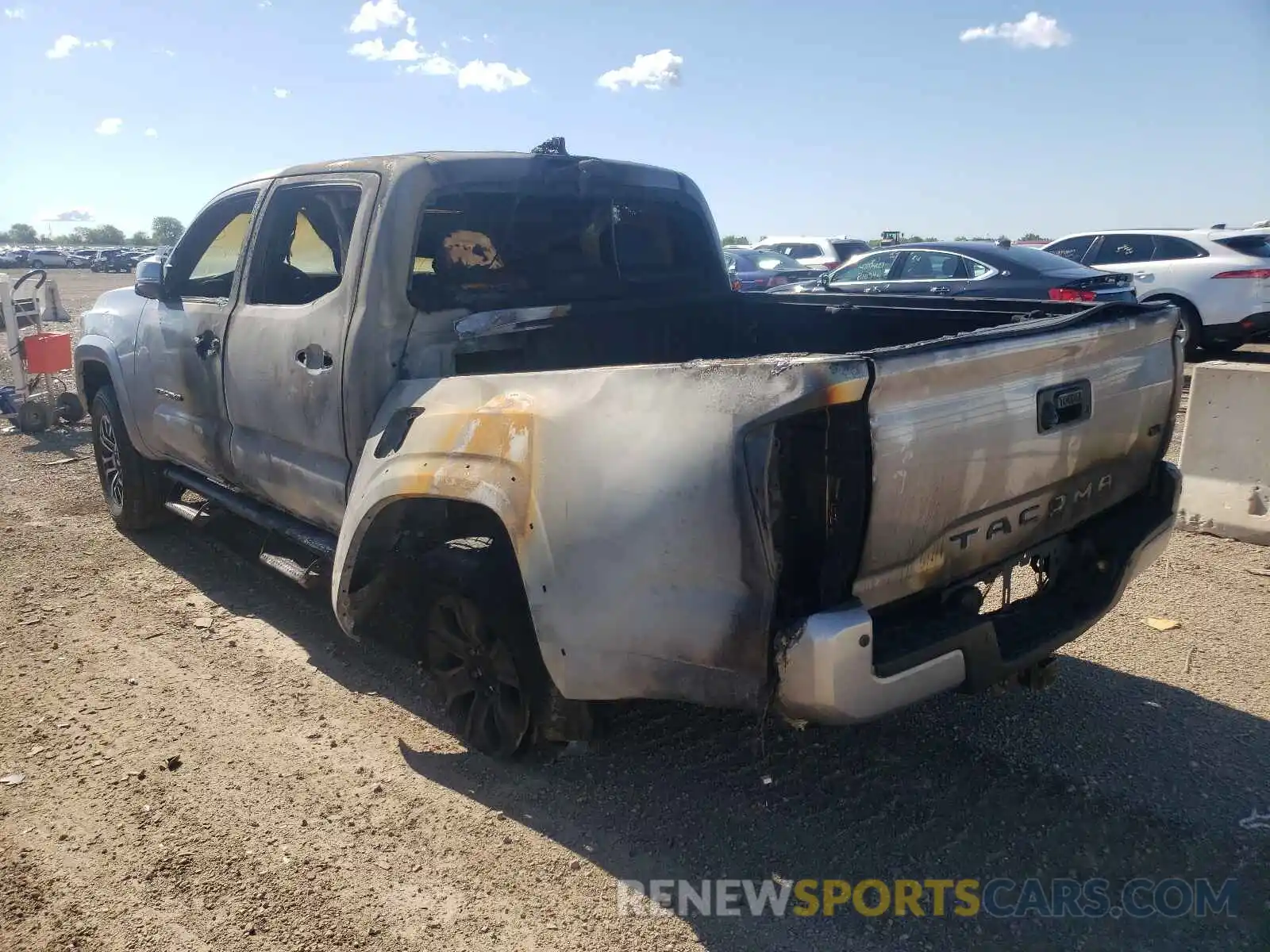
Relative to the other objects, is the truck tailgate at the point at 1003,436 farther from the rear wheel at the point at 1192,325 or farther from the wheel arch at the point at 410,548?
the rear wheel at the point at 1192,325

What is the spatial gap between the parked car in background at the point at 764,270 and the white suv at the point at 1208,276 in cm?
580

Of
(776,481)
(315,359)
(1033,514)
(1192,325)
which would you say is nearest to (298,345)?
(315,359)

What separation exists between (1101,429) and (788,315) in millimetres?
1567

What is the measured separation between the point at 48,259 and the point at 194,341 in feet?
220

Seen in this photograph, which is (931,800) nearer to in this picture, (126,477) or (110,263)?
(126,477)

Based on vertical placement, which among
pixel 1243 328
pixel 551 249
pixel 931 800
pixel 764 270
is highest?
pixel 551 249

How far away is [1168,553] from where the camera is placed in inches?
212

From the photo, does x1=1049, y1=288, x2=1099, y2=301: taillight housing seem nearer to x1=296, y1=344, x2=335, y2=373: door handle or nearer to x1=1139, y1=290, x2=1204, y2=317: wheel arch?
x1=1139, y1=290, x2=1204, y2=317: wheel arch

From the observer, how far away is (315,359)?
369 cm

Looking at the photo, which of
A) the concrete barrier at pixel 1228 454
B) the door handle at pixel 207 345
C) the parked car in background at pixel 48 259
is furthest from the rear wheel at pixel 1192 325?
the parked car in background at pixel 48 259

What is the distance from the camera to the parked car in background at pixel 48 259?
5853 centimetres

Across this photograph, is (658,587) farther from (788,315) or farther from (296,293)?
(296,293)

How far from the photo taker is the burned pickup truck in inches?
92.9

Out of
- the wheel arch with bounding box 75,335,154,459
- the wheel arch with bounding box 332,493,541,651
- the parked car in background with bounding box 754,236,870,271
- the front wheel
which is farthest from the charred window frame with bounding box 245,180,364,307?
the parked car in background with bounding box 754,236,870,271
